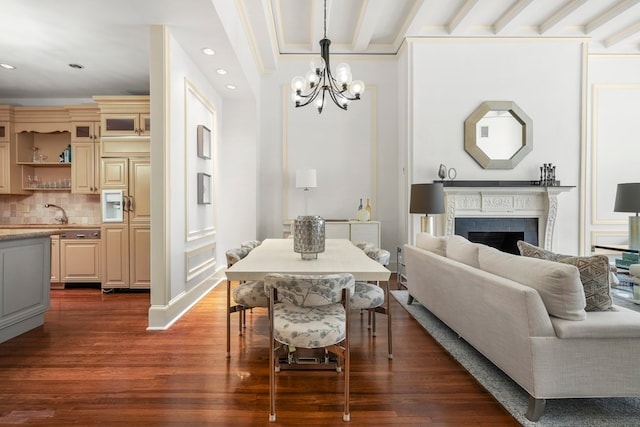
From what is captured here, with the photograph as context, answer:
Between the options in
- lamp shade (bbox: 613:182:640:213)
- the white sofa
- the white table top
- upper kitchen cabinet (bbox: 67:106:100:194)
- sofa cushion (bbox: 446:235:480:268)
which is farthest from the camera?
upper kitchen cabinet (bbox: 67:106:100:194)

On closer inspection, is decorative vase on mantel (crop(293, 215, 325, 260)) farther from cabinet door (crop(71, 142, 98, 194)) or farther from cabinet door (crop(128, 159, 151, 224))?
cabinet door (crop(71, 142, 98, 194))

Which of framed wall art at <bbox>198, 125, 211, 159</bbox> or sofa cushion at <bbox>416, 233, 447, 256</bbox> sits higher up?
framed wall art at <bbox>198, 125, 211, 159</bbox>

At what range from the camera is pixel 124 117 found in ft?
14.3

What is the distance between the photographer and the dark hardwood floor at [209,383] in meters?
1.79

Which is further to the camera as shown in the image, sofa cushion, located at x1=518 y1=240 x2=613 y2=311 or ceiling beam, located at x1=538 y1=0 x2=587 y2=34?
ceiling beam, located at x1=538 y1=0 x2=587 y2=34

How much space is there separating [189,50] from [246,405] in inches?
134

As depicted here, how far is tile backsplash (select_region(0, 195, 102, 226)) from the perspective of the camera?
5.16 meters

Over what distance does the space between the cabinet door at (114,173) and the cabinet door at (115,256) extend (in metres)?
0.52

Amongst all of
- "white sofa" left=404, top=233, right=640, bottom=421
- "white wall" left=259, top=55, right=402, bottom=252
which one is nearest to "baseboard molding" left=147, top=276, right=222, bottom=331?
"white wall" left=259, top=55, right=402, bottom=252

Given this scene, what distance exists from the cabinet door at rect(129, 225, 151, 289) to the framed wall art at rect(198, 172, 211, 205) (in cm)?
81

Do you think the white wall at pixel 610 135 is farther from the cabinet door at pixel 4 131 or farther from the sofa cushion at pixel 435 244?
the cabinet door at pixel 4 131

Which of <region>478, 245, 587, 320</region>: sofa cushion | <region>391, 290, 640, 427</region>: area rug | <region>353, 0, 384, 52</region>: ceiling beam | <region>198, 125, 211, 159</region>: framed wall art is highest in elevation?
<region>353, 0, 384, 52</region>: ceiling beam

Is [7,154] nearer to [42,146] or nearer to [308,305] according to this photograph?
[42,146]

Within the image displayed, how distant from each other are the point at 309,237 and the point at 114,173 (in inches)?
130
